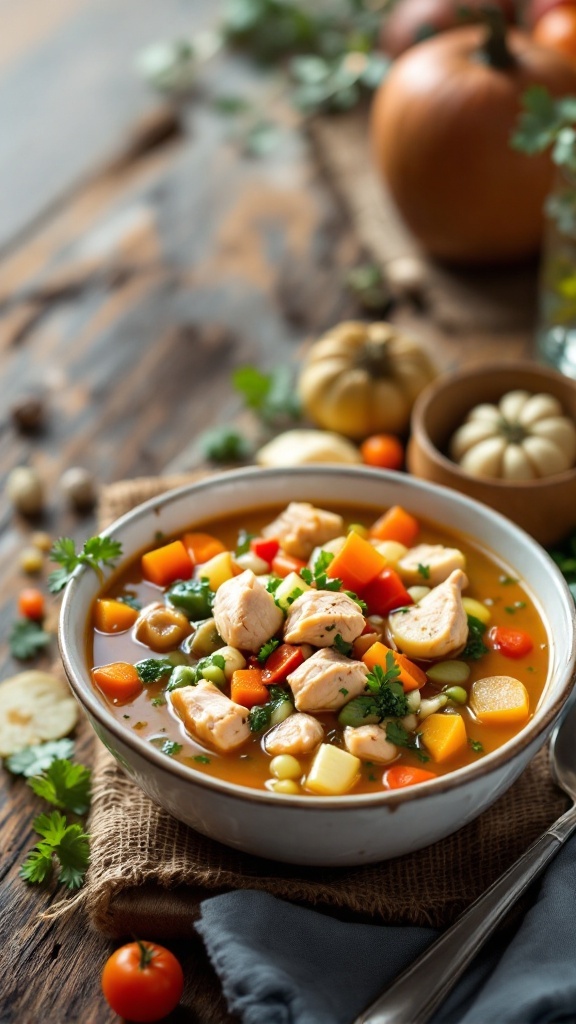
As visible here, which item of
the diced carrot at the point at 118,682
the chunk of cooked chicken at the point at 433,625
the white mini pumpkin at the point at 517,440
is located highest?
the diced carrot at the point at 118,682

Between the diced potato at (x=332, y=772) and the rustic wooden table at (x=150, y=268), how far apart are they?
2.94ft

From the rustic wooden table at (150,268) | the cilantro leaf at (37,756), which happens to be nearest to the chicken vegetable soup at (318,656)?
the cilantro leaf at (37,756)

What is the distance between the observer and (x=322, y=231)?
17.8ft

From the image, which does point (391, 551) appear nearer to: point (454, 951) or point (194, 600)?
point (194, 600)

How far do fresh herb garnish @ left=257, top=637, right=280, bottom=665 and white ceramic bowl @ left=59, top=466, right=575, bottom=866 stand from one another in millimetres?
377

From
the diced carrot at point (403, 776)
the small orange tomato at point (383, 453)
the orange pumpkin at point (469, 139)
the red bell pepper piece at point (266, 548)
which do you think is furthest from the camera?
the orange pumpkin at point (469, 139)

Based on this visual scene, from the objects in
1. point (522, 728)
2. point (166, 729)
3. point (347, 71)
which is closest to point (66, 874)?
point (166, 729)

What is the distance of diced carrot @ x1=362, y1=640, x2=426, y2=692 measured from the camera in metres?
2.57

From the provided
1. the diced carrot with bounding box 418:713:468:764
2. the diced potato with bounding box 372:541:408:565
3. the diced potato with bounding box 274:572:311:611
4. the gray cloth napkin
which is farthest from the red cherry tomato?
the diced potato with bounding box 372:541:408:565

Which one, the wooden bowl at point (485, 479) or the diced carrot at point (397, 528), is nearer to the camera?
the diced carrot at point (397, 528)

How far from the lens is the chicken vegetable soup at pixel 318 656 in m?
2.44

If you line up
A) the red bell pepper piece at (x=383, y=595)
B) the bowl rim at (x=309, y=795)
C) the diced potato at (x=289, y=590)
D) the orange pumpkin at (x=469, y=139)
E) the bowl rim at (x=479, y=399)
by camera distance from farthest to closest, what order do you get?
the orange pumpkin at (x=469, y=139) → the bowl rim at (x=479, y=399) → the red bell pepper piece at (x=383, y=595) → the diced potato at (x=289, y=590) → the bowl rim at (x=309, y=795)

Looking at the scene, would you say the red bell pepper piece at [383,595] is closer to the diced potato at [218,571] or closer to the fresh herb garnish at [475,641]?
the fresh herb garnish at [475,641]

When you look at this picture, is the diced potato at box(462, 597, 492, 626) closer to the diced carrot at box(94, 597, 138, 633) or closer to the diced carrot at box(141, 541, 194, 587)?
the diced carrot at box(141, 541, 194, 587)
